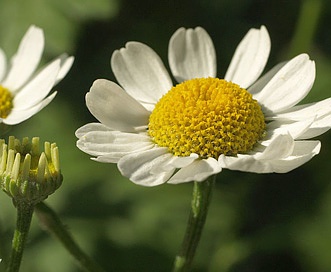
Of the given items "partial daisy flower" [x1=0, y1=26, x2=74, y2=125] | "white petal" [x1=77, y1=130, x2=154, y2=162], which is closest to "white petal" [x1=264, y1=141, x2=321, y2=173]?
"white petal" [x1=77, y1=130, x2=154, y2=162]

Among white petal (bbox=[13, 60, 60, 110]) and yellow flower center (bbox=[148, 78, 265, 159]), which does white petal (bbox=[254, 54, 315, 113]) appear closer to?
yellow flower center (bbox=[148, 78, 265, 159])

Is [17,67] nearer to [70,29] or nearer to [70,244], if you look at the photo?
[70,29]

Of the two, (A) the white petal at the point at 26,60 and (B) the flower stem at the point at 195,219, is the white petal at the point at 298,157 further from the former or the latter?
(A) the white petal at the point at 26,60

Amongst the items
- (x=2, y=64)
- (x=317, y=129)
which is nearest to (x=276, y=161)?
(x=317, y=129)

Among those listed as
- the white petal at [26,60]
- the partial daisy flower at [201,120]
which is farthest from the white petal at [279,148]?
the white petal at [26,60]

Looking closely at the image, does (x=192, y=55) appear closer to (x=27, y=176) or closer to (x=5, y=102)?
(x=5, y=102)

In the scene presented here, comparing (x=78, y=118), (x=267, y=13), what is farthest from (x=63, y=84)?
(x=267, y=13)
